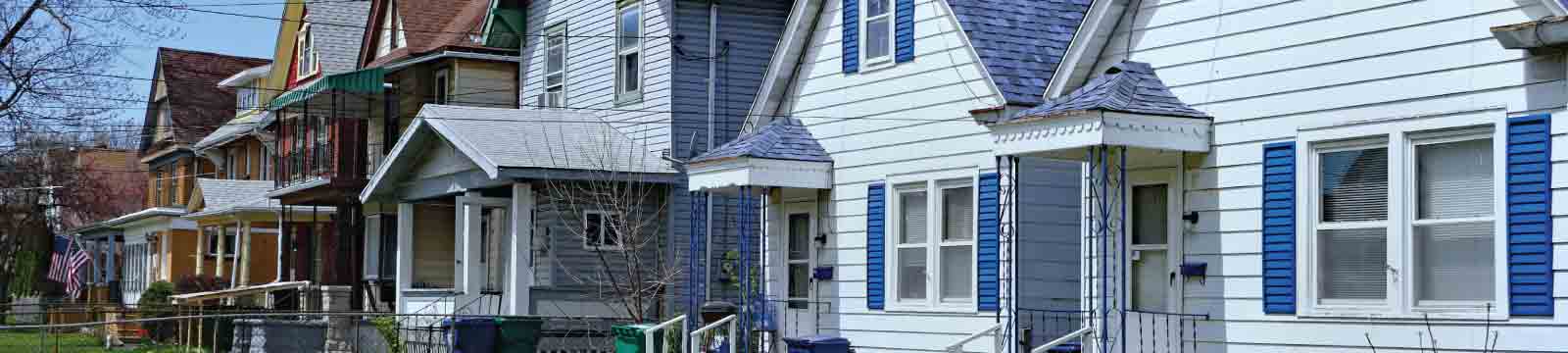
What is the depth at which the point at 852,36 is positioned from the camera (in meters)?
18.9

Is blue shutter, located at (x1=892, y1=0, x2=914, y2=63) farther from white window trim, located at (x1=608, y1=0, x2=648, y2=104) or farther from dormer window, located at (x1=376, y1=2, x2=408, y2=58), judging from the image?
dormer window, located at (x1=376, y1=2, x2=408, y2=58)

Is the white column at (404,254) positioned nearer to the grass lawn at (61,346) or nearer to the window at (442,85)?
the window at (442,85)

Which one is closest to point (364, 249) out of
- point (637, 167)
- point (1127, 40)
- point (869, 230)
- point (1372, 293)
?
point (637, 167)

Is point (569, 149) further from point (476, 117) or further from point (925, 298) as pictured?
point (925, 298)

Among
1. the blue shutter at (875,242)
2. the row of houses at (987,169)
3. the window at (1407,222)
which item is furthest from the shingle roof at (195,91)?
the window at (1407,222)

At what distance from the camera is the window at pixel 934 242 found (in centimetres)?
1722

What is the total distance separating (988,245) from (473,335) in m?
7.25

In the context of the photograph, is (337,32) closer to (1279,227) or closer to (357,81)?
(357,81)

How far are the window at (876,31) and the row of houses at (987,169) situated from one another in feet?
0.12

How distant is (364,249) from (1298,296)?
24.0 metres

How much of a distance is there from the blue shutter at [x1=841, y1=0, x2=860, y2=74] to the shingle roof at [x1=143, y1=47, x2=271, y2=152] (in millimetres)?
37829

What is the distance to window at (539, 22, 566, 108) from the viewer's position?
26.5 m

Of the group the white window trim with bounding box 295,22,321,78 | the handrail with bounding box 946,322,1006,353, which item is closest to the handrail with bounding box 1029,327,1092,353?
the handrail with bounding box 946,322,1006,353

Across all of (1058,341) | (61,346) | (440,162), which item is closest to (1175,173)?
(1058,341)
